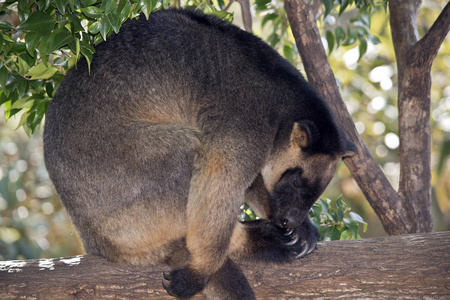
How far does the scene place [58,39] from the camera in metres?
3.20

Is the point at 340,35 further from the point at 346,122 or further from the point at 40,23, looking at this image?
the point at 40,23

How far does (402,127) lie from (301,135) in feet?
5.04

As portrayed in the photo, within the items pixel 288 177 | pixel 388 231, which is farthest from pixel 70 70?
pixel 388 231

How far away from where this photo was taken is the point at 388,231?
16.2ft

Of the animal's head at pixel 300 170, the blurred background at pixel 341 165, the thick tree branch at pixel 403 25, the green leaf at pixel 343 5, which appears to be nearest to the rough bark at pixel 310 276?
the animal's head at pixel 300 170

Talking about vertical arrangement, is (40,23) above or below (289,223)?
above

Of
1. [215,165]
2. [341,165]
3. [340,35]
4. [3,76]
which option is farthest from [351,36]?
[341,165]

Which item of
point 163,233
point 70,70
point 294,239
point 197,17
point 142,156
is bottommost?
point 294,239

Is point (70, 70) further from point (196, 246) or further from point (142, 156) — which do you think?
point (196, 246)

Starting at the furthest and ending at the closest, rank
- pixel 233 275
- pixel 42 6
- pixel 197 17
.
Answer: pixel 197 17 → pixel 233 275 → pixel 42 6

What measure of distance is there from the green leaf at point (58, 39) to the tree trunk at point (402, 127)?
227cm

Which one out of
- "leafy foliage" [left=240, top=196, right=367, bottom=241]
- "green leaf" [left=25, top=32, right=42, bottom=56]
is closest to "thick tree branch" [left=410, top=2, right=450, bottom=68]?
"leafy foliage" [left=240, top=196, right=367, bottom=241]

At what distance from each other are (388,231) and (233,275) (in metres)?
2.06

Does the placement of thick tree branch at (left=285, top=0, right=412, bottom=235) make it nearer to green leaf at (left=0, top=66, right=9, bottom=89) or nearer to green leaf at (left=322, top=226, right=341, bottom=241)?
green leaf at (left=322, top=226, right=341, bottom=241)
